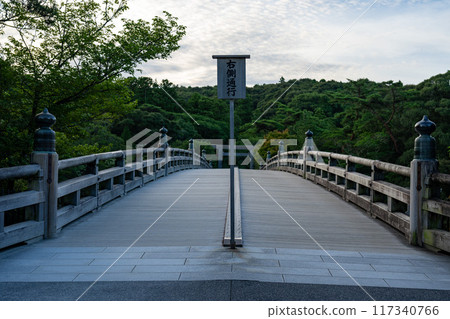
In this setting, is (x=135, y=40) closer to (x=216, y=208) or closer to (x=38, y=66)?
(x=38, y=66)

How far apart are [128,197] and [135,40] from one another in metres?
6.14

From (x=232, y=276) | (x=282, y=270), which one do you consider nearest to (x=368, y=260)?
(x=282, y=270)

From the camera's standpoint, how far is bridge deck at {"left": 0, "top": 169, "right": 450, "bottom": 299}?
3.48m

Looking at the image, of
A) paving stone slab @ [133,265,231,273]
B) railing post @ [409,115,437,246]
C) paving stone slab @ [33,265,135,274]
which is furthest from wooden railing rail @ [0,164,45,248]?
railing post @ [409,115,437,246]

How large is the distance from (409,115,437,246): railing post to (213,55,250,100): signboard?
7.29ft

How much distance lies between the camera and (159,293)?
303 cm

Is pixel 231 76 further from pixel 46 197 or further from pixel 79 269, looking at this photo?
pixel 46 197

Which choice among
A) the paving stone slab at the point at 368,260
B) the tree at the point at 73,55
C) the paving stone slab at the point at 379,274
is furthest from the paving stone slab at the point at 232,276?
the tree at the point at 73,55

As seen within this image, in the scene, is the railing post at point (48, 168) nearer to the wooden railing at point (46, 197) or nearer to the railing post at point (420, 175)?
the wooden railing at point (46, 197)

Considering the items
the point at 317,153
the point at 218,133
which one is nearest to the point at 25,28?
the point at 317,153

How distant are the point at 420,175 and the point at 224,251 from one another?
7.90 ft

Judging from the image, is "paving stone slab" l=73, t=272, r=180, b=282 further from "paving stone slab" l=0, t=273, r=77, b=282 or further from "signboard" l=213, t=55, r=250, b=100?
"signboard" l=213, t=55, r=250, b=100

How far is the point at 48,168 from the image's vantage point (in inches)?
192

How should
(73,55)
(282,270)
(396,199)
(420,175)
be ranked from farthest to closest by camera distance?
1. (73,55)
2. (396,199)
3. (420,175)
4. (282,270)
